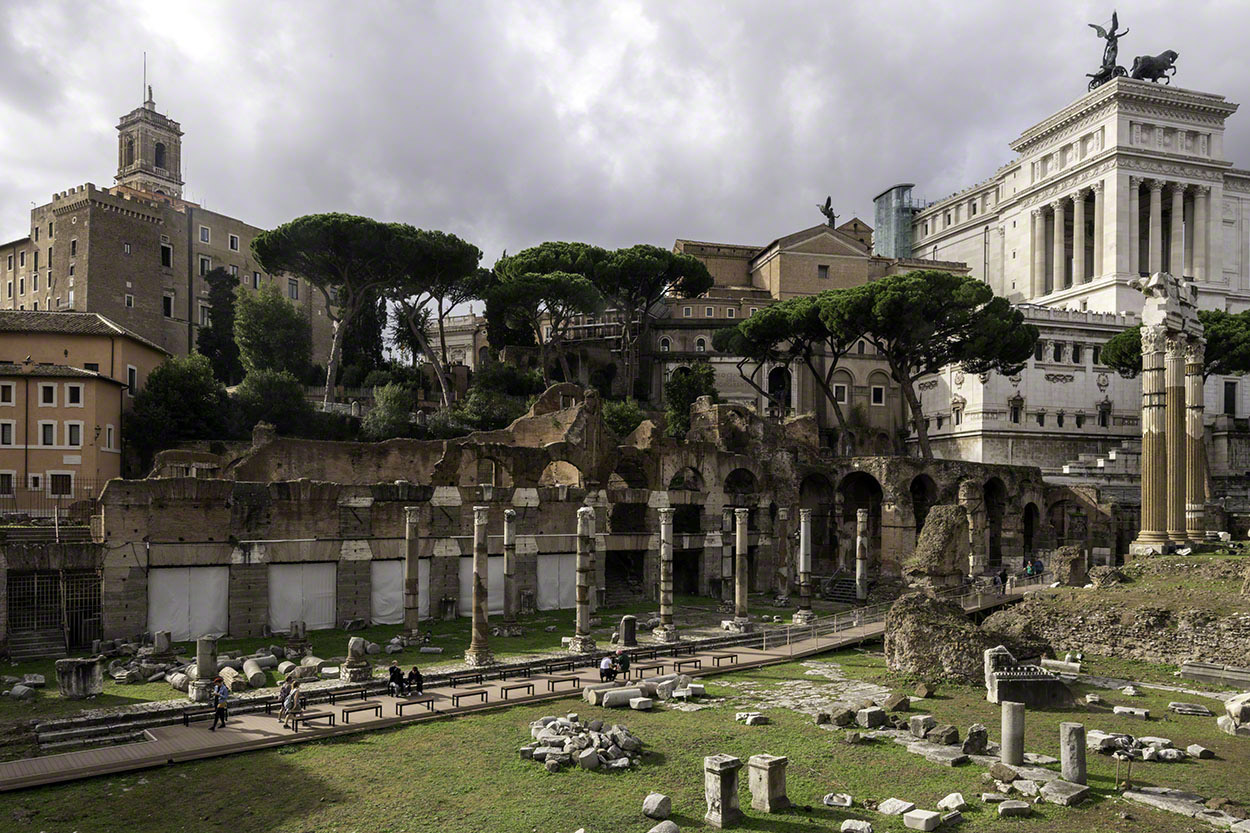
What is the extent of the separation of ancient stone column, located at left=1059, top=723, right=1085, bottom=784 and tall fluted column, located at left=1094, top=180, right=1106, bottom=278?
61.8m

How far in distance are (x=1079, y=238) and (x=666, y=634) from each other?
60.1m

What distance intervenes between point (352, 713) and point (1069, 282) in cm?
7128

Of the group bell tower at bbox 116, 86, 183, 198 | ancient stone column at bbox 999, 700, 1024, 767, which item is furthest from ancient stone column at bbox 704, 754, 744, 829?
bell tower at bbox 116, 86, 183, 198

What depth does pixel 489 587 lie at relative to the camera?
3005 centimetres

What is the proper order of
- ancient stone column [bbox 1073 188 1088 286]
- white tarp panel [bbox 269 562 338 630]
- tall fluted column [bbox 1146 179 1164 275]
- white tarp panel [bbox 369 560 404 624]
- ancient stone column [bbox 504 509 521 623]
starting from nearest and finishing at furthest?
1. ancient stone column [bbox 504 509 521 623]
2. white tarp panel [bbox 269 562 338 630]
3. white tarp panel [bbox 369 560 404 624]
4. tall fluted column [bbox 1146 179 1164 275]
5. ancient stone column [bbox 1073 188 1088 286]

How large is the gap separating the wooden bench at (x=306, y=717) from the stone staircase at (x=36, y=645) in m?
9.51

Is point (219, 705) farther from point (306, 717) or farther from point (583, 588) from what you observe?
point (583, 588)

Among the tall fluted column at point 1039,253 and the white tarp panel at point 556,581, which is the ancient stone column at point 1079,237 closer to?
the tall fluted column at point 1039,253

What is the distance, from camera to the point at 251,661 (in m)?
20.3

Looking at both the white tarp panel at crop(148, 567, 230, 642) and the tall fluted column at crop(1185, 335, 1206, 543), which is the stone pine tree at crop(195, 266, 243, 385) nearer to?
the white tarp panel at crop(148, 567, 230, 642)

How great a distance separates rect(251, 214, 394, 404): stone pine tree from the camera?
4441 centimetres

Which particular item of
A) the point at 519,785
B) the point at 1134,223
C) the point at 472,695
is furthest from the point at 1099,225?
the point at 519,785

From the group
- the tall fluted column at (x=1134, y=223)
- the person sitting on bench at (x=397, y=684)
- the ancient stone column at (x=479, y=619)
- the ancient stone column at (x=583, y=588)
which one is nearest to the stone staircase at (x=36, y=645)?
the person sitting on bench at (x=397, y=684)

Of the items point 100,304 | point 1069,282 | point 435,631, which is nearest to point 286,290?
point 100,304
